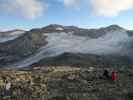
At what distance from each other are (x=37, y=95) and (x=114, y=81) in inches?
588

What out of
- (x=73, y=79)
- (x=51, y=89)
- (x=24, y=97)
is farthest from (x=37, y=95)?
(x=73, y=79)

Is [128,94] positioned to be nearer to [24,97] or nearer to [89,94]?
[89,94]

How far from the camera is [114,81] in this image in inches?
1801

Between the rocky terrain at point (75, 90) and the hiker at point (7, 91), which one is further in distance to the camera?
the rocky terrain at point (75, 90)

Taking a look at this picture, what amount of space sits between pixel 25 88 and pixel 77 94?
271 inches

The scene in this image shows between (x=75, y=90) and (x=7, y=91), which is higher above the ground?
(x=7, y=91)

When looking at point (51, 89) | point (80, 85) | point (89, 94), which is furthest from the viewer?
point (80, 85)

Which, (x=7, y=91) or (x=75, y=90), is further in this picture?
(x=75, y=90)

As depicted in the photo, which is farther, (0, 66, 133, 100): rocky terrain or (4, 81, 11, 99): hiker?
(0, 66, 133, 100): rocky terrain

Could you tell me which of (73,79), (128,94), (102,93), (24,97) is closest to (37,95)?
(24,97)

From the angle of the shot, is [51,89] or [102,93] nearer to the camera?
[102,93]

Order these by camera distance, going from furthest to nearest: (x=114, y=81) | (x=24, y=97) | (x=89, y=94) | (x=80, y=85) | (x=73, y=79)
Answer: (x=73, y=79) → (x=114, y=81) → (x=80, y=85) → (x=89, y=94) → (x=24, y=97)

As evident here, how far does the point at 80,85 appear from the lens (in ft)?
140

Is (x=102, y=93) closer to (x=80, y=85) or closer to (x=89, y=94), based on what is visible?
(x=89, y=94)
